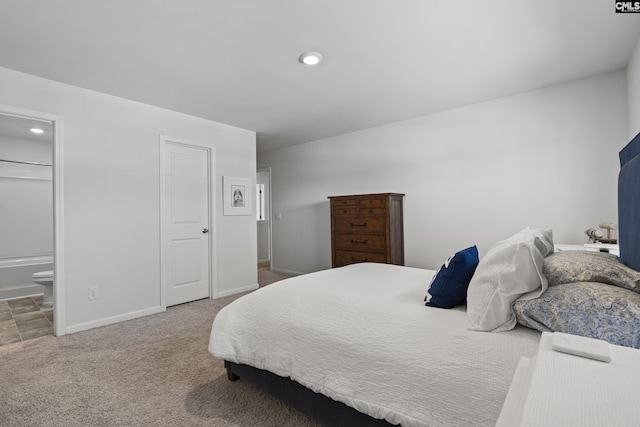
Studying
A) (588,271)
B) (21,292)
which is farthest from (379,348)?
(21,292)

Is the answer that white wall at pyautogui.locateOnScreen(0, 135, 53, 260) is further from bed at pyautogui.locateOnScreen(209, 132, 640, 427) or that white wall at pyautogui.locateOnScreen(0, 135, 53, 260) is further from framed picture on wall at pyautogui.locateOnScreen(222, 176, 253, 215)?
bed at pyautogui.locateOnScreen(209, 132, 640, 427)

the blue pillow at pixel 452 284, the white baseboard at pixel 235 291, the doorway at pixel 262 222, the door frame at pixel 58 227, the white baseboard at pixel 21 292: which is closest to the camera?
the blue pillow at pixel 452 284

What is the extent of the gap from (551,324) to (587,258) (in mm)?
437

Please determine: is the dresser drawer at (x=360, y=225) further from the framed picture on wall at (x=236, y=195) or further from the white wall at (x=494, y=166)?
the framed picture on wall at (x=236, y=195)

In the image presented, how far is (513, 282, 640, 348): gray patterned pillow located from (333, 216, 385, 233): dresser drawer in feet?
8.70

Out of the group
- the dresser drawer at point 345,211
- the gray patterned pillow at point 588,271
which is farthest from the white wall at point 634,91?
the dresser drawer at point 345,211

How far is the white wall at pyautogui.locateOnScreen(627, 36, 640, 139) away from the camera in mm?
2374

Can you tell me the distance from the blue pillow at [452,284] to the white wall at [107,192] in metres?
3.14

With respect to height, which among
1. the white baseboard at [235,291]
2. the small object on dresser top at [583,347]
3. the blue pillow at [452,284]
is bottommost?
the white baseboard at [235,291]

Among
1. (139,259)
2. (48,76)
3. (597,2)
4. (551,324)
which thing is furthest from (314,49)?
(139,259)

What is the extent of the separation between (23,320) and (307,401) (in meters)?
3.69

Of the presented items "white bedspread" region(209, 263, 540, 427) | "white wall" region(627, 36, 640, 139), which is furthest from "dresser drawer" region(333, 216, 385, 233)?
"white wall" region(627, 36, 640, 139)

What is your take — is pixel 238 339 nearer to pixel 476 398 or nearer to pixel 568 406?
pixel 476 398

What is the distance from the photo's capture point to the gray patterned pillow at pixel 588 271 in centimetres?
115
